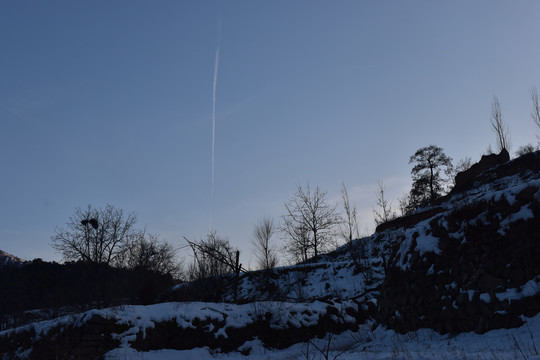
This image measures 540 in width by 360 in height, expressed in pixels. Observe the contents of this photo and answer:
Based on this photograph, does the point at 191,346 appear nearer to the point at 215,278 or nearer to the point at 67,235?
the point at 215,278

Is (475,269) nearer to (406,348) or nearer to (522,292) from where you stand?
(522,292)

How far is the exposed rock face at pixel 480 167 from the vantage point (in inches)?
1460

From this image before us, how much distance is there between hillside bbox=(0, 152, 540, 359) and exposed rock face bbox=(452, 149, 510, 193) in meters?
28.9

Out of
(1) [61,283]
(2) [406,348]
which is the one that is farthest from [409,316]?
(1) [61,283]

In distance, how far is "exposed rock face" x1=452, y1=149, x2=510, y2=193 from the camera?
37.1m

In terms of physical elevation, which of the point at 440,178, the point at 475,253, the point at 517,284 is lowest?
the point at 517,284

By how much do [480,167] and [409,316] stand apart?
3456cm

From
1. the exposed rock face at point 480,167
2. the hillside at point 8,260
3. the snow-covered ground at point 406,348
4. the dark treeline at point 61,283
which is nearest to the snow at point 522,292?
the snow-covered ground at point 406,348

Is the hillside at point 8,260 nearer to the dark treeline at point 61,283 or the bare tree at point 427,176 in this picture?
the dark treeline at point 61,283

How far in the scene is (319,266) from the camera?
22.5 meters

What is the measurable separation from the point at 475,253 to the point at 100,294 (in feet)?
88.0

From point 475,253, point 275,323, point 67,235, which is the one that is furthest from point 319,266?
point 67,235

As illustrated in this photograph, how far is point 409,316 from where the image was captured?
32.0 ft

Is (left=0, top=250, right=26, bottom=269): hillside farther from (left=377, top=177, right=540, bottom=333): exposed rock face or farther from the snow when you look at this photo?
the snow
